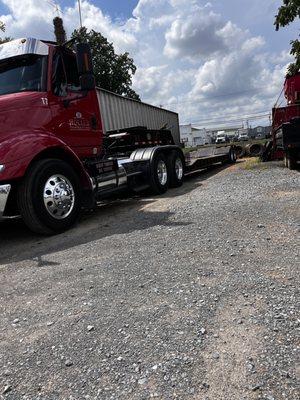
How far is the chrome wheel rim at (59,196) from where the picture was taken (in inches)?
245

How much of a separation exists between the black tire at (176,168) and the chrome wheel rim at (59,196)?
15.1ft

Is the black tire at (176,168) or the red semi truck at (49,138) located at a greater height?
the red semi truck at (49,138)

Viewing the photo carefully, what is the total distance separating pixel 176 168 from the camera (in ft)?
36.8

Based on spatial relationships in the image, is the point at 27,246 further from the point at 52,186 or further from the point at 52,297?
the point at 52,297

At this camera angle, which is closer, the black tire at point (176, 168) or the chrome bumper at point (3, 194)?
the chrome bumper at point (3, 194)

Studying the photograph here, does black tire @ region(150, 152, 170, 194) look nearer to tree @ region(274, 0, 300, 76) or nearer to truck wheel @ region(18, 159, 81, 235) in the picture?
truck wheel @ region(18, 159, 81, 235)

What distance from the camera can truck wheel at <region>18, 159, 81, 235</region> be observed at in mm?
5965

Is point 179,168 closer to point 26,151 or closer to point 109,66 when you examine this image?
point 26,151

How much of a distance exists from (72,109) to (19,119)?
4.18 ft

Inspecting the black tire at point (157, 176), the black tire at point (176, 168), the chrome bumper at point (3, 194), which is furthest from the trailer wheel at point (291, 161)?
the chrome bumper at point (3, 194)

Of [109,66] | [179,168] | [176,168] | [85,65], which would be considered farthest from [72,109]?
[109,66]

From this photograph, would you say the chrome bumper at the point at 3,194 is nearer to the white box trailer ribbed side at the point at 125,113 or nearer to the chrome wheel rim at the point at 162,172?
the chrome wheel rim at the point at 162,172

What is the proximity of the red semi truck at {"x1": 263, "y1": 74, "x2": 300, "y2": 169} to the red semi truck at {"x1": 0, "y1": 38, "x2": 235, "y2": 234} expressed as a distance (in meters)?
4.81

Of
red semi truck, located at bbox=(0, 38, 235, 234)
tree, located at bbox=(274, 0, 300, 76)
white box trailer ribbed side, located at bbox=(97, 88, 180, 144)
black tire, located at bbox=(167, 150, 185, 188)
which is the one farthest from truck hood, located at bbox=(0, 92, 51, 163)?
tree, located at bbox=(274, 0, 300, 76)
